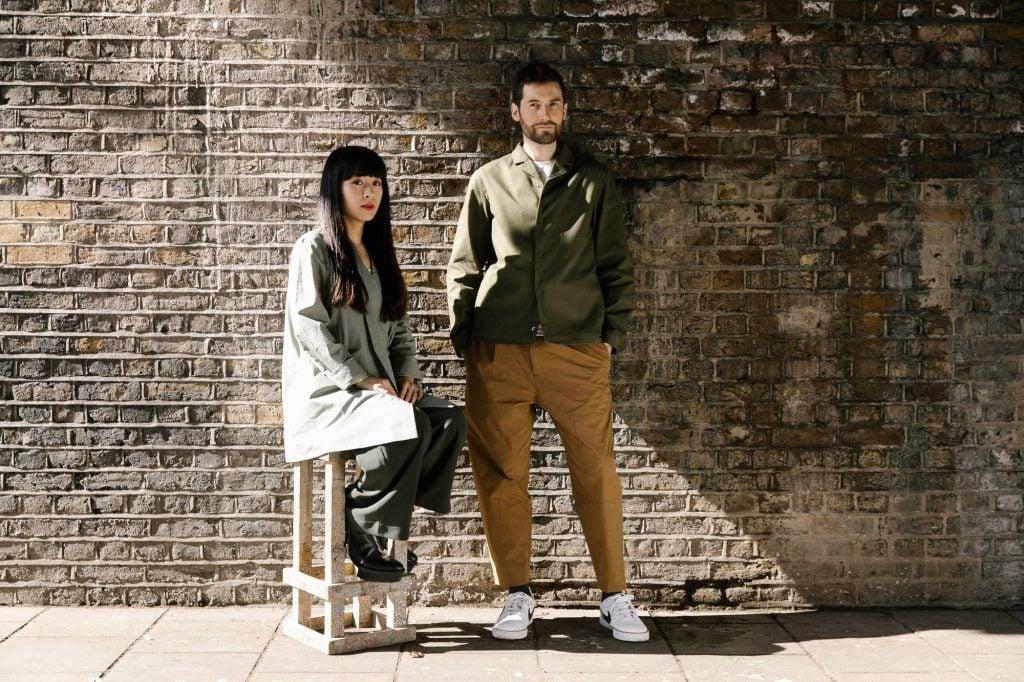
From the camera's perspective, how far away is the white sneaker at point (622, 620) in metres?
3.68

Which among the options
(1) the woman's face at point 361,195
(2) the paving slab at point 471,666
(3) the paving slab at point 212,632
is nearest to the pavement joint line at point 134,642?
(3) the paving slab at point 212,632

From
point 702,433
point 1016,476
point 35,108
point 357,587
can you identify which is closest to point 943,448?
point 1016,476

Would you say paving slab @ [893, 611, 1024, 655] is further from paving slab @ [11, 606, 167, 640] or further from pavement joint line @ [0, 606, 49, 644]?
pavement joint line @ [0, 606, 49, 644]

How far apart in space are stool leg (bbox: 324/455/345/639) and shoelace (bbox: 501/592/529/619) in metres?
0.62

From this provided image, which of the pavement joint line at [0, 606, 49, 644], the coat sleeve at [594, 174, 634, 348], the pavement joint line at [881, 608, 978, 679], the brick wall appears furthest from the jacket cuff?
the pavement joint line at [0, 606, 49, 644]

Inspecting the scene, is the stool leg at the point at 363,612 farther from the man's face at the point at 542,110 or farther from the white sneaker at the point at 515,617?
the man's face at the point at 542,110

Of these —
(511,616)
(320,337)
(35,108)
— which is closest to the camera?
(320,337)

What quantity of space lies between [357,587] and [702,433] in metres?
1.55

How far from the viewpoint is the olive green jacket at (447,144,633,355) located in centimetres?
376

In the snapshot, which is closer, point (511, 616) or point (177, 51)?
point (511, 616)

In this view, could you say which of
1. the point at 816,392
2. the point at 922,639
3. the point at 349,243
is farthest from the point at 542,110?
the point at 922,639

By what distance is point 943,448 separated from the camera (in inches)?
165

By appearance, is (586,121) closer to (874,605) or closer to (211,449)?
(211,449)

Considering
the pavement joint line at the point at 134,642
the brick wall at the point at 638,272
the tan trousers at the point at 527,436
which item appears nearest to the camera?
the pavement joint line at the point at 134,642
